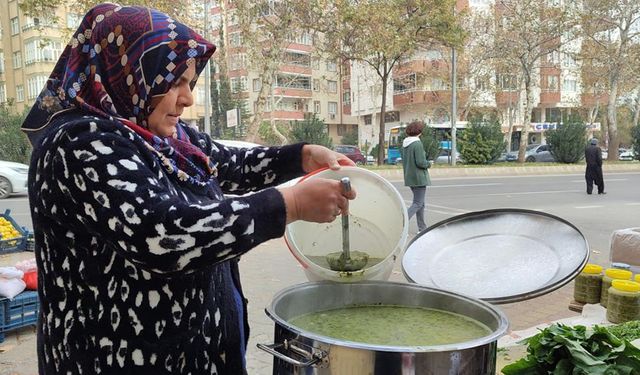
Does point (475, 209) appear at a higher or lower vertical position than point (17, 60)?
lower

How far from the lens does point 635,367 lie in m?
1.61

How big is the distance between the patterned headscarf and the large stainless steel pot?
0.50 metres

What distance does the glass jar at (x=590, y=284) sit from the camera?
3.19 metres

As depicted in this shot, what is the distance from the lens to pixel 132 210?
984mm

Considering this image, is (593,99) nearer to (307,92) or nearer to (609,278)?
(307,92)

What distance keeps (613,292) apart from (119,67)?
101 inches

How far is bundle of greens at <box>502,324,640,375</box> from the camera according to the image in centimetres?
160

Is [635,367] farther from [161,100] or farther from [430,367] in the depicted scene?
[161,100]

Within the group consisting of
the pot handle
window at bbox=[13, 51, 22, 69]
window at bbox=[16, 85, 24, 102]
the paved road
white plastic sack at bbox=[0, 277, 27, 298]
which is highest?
window at bbox=[13, 51, 22, 69]

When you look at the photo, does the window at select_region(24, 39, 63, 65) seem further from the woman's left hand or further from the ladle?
the ladle

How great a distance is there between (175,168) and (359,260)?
27.6 inches

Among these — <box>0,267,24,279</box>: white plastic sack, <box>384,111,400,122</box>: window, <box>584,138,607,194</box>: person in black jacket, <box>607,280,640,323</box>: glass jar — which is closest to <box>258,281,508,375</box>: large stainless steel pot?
<box>607,280,640,323</box>: glass jar

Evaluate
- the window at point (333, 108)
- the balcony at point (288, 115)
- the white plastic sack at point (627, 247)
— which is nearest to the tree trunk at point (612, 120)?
the white plastic sack at point (627, 247)

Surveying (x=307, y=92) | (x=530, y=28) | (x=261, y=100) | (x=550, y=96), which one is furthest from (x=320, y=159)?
(x=307, y=92)
